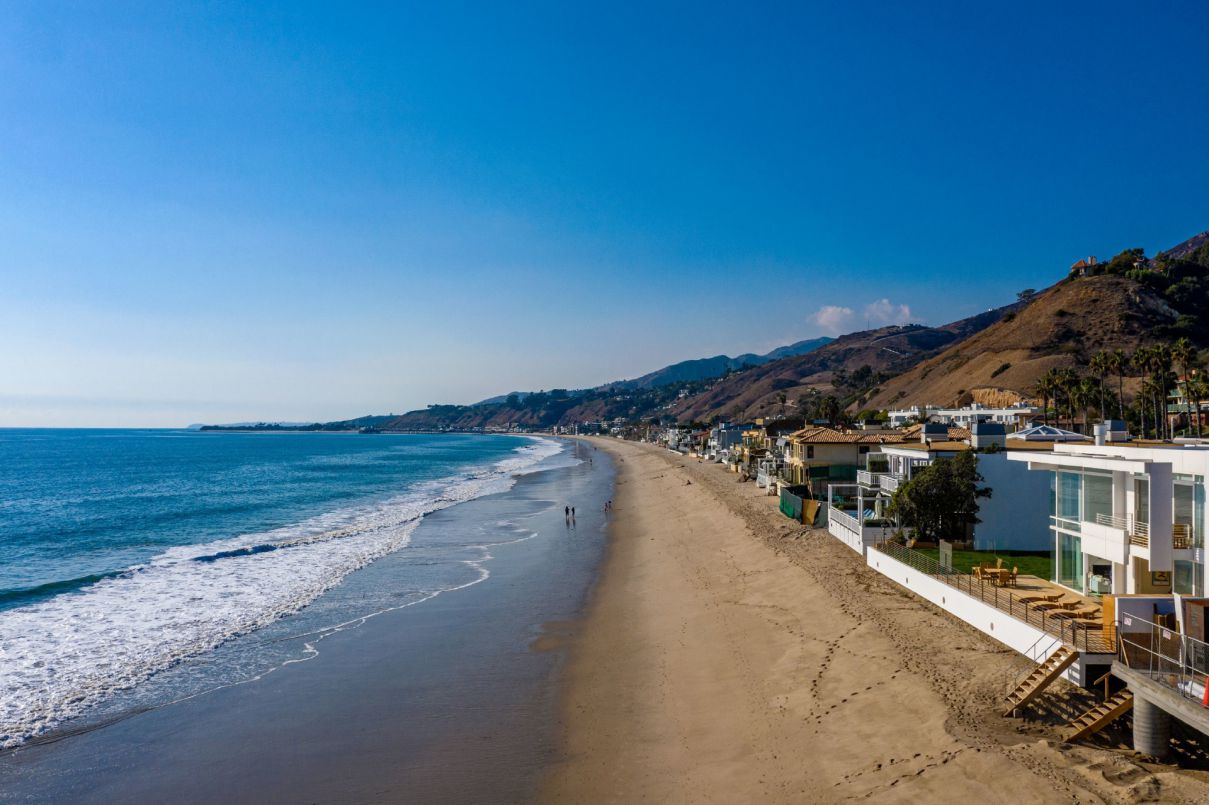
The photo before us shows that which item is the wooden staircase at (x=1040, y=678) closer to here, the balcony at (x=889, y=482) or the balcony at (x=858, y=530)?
the balcony at (x=858, y=530)

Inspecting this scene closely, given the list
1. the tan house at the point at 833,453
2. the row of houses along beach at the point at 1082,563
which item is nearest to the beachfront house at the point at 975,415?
the tan house at the point at 833,453

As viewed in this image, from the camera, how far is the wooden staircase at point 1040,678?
13594 millimetres

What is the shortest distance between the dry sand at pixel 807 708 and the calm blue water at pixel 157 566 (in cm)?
1090

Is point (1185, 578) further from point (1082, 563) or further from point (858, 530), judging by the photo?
point (858, 530)

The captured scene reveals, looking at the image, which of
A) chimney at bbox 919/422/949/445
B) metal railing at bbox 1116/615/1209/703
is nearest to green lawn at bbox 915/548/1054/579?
metal railing at bbox 1116/615/1209/703

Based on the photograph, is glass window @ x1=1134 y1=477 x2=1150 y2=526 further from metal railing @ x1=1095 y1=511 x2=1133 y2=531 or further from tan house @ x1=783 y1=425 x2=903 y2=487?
tan house @ x1=783 y1=425 x2=903 y2=487

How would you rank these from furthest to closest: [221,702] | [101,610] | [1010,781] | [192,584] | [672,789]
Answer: [192,584], [101,610], [221,702], [672,789], [1010,781]

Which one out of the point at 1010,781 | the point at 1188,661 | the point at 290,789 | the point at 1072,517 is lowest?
the point at 290,789

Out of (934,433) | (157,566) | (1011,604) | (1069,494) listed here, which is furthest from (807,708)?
(157,566)

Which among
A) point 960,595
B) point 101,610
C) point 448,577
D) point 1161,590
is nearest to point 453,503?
point 448,577

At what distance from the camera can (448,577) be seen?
30797mm

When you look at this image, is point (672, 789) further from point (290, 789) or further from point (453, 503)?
point (453, 503)

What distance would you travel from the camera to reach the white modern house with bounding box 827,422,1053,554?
2562cm

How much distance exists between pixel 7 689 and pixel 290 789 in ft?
32.2
